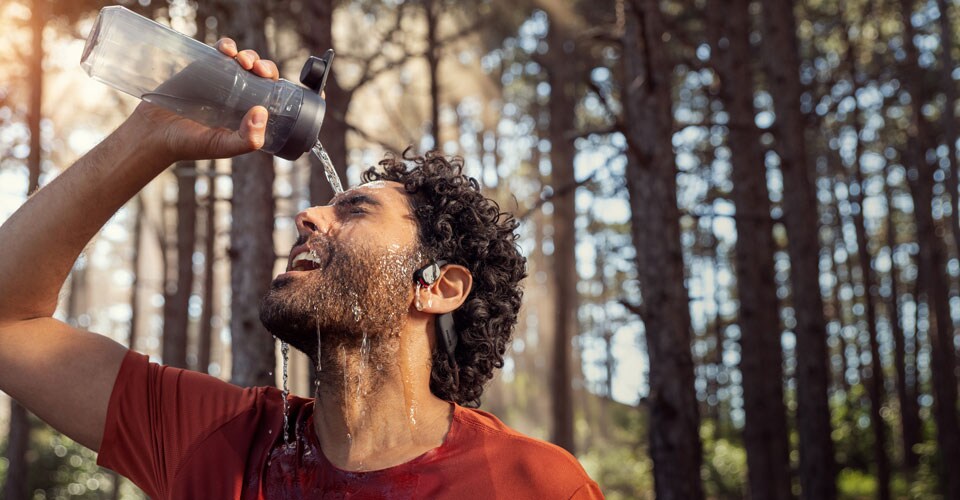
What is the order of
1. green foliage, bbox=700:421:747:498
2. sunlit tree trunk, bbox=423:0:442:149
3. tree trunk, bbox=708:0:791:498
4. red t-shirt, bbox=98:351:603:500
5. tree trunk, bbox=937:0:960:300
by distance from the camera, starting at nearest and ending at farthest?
red t-shirt, bbox=98:351:603:500 → tree trunk, bbox=937:0:960:300 → tree trunk, bbox=708:0:791:498 → sunlit tree trunk, bbox=423:0:442:149 → green foliage, bbox=700:421:747:498

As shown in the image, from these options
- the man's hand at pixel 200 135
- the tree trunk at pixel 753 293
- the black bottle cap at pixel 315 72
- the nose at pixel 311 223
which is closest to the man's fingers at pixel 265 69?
the man's hand at pixel 200 135

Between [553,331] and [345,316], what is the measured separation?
502 inches

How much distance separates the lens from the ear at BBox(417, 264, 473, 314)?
9.23 ft

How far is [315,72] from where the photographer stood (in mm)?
2465

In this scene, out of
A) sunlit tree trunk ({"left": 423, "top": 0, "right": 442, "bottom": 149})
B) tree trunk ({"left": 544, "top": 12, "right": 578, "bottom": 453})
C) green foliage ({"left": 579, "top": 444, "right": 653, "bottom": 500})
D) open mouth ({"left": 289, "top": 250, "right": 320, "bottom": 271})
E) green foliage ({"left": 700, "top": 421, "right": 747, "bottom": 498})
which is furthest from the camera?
green foliage ({"left": 579, "top": 444, "right": 653, "bottom": 500})

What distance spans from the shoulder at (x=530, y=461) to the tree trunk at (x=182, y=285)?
10.8 m

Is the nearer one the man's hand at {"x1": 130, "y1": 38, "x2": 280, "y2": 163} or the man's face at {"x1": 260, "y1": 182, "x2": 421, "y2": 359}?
the man's hand at {"x1": 130, "y1": 38, "x2": 280, "y2": 163}

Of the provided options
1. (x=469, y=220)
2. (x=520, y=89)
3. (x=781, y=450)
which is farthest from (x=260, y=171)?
(x=520, y=89)

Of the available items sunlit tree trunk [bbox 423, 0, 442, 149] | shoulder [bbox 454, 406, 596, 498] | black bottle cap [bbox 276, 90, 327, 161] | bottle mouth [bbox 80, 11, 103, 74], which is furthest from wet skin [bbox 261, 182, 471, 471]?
sunlit tree trunk [bbox 423, 0, 442, 149]

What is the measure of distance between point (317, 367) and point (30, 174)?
8809mm

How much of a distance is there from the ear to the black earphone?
26 millimetres

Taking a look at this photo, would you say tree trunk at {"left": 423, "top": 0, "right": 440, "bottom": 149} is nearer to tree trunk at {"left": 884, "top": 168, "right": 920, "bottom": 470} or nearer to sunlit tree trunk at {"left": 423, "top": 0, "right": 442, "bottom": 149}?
sunlit tree trunk at {"left": 423, "top": 0, "right": 442, "bottom": 149}

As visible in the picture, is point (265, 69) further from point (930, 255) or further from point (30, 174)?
point (930, 255)

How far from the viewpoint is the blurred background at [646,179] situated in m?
6.50
